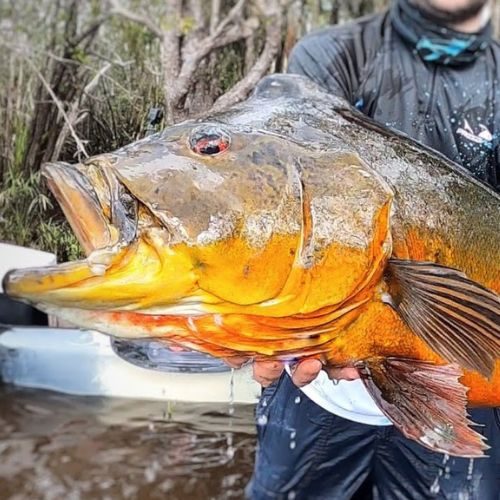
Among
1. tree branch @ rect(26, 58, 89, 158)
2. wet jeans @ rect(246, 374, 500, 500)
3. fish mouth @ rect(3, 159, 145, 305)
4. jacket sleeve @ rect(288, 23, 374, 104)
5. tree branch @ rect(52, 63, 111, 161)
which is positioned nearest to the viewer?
fish mouth @ rect(3, 159, 145, 305)

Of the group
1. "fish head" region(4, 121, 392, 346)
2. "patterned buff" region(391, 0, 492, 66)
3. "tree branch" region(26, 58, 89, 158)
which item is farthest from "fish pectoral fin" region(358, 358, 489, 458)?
"tree branch" region(26, 58, 89, 158)

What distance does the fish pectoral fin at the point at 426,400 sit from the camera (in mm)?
1146

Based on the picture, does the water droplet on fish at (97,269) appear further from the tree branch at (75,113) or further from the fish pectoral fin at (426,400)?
the tree branch at (75,113)

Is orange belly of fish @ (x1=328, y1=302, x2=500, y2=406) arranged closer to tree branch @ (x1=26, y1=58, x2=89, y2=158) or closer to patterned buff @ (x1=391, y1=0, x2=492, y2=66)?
patterned buff @ (x1=391, y1=0, x2=492, y2=66)

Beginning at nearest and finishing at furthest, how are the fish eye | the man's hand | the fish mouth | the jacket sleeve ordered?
the fish mouth
the fish eye
the man's hand
the jacket sleeve

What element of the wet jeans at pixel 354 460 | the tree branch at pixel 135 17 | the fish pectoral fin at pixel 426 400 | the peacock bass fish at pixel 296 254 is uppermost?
the tree branch at pixel 135 17

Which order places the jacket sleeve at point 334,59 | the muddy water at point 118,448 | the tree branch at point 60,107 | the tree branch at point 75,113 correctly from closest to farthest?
the jacket sleeve at point 334,59 < the tree branch at point 60,107 < the tree branch at point 75,113 < the muddy water at point 118,448

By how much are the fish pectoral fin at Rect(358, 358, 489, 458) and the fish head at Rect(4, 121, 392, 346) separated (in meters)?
0.19

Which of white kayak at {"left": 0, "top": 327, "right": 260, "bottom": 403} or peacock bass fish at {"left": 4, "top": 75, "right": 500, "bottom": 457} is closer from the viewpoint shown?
peacock bass fish at {"left": 4, "top": 75, "right": 500, "bottom": 457}

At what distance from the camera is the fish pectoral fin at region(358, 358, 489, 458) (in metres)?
1.15

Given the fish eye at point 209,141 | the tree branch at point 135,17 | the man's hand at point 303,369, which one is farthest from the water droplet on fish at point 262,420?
the tree branch at point 135,17

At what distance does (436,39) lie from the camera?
1.71 metres

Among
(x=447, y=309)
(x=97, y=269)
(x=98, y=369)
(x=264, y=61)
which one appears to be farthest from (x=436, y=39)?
(x=98, y=369)

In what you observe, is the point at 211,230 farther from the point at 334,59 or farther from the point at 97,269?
the point at 334,59
